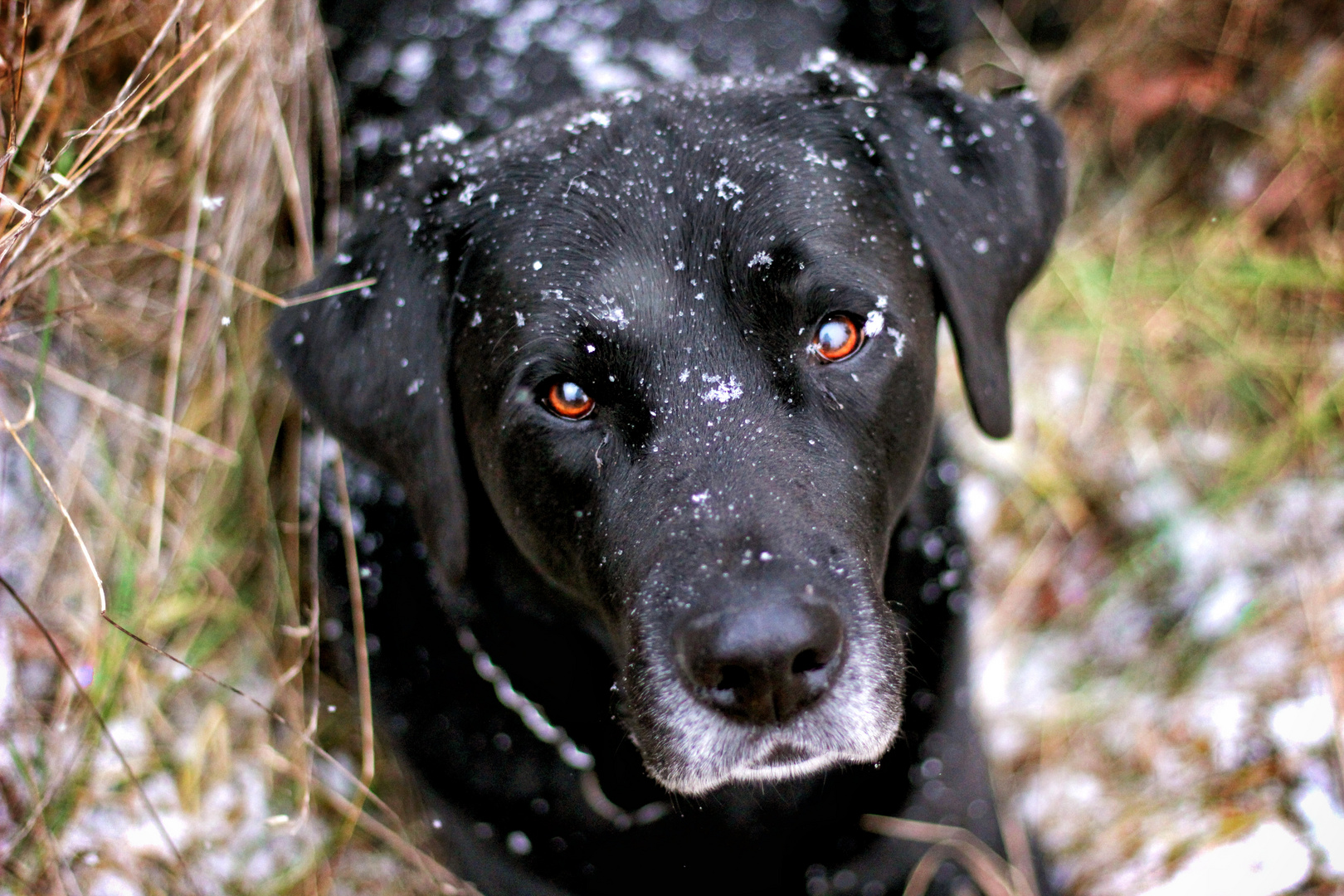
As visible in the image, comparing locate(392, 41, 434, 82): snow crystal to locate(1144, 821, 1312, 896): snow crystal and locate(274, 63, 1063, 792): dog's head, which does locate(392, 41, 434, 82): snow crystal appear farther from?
locate(1144, 821, 1312, 896): snow crystal

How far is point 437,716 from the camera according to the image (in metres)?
2.33

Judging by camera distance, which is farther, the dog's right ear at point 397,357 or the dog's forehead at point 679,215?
the dog's right ear at point 397,357

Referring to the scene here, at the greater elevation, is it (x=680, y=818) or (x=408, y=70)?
(x=408, y=70)

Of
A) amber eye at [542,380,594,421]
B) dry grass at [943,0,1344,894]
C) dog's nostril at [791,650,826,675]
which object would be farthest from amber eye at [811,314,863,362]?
dry grass at [943,0,1344,894]

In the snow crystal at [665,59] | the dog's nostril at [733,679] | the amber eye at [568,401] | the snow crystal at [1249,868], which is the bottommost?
the snow crystal at [1249,868]

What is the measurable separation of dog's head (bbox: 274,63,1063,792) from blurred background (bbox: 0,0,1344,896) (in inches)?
27.3

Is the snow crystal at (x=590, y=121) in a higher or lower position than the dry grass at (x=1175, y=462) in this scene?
higher

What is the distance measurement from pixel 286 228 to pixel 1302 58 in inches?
121

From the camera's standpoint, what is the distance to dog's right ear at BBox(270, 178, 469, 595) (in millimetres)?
1940

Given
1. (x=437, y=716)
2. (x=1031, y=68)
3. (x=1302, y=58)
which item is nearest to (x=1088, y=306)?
(x=1031, y=68)

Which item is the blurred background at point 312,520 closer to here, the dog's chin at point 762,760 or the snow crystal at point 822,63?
the dog's chin at point 762,760

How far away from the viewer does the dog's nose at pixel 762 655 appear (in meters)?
1.46

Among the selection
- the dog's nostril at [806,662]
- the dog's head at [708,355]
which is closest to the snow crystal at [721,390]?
the dog's head at [708,355]

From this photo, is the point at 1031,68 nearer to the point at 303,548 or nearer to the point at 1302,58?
the point at 1302,58
